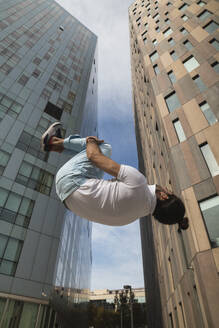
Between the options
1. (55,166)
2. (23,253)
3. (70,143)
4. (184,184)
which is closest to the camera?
(70,143)

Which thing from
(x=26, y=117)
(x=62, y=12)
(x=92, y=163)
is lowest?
(x=92, y=163)

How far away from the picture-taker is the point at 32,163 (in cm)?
1842

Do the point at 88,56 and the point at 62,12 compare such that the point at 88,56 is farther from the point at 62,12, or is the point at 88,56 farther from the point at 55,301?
the point at 55,301

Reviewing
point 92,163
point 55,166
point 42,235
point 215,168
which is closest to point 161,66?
point 215,168

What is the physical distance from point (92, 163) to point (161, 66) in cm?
1930

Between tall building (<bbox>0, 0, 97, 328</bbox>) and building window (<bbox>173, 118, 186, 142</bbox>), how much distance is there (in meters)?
11.8

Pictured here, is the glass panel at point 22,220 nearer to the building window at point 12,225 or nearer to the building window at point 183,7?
the building window at point 12,225

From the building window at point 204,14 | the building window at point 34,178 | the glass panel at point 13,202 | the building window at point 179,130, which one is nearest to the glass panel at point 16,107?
the building window at point 34,178

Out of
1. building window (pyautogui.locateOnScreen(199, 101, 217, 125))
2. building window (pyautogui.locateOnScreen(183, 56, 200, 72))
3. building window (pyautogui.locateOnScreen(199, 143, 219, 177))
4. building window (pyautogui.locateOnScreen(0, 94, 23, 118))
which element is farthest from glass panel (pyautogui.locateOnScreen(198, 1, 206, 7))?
building window (pyautogui.locateOnScreen(0, 94, 23, 118))

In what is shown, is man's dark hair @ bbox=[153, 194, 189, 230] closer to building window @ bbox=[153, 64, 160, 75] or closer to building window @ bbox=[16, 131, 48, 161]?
building window @ bbox=[16, 131, 48, 161]

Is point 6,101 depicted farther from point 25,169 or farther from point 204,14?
point 204,14

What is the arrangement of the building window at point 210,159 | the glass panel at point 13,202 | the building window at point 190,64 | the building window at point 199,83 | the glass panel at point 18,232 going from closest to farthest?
the building window at point 210,159 → the building window at point 199,83 → the glass panel at point 18,232 → the glass panel at point 13,202 → the building window at point 190,64

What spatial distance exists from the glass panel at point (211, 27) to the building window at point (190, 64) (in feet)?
9.97

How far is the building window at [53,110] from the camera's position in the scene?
23.4 meters
